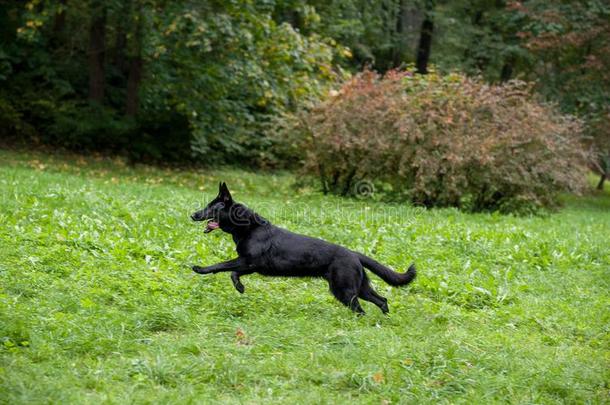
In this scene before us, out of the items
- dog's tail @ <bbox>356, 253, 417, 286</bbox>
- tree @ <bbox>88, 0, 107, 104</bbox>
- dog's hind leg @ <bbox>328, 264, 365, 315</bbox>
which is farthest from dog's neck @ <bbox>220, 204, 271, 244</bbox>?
tree @ <bbox>88, 0, 107, 104</bbox>

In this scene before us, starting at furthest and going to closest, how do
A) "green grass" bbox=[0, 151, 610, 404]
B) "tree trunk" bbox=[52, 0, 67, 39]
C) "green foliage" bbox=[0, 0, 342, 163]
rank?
"tree trunk" bbox=[52, 0, 67, 39]
"green foliage" bbox=[0, 0, 342, 163]
"green grass" bbox=[0, 151, 610, 404]

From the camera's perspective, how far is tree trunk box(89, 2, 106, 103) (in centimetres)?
2158

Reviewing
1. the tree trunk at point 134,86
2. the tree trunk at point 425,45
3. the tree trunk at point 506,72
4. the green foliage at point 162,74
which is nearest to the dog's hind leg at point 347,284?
the green foliage at point 162,74

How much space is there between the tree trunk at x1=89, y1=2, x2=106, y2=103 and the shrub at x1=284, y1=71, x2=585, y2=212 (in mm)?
8583

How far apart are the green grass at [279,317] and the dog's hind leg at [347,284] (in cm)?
16

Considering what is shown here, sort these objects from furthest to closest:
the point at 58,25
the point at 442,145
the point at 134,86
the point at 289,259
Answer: the point at 58,25
the point at 134,86
the point at 442,145
the point at 289,259

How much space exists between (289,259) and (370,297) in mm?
835

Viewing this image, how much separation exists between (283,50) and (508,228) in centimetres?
896

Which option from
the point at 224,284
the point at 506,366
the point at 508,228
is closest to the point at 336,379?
the point at 506,366

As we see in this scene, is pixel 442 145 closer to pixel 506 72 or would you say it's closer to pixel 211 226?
pixel 211 226

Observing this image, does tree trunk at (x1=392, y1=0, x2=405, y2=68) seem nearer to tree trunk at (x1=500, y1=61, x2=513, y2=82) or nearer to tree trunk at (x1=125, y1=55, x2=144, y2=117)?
tree trunk at (x1=500, y1=61, x2=513, y2=82)

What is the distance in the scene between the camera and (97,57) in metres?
21.8

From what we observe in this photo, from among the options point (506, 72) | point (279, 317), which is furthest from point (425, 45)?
point (279, 317)

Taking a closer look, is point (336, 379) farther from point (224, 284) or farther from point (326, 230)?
point (326, 230)
